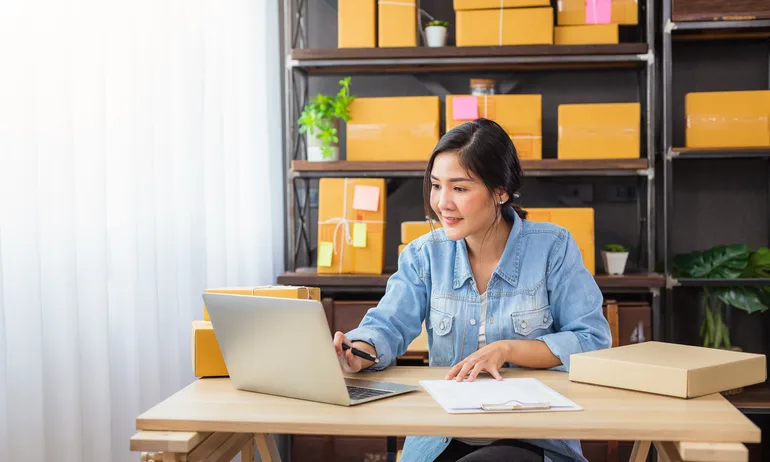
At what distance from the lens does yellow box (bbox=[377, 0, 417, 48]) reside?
10.4 ft

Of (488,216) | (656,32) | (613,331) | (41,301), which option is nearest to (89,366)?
(41,301)

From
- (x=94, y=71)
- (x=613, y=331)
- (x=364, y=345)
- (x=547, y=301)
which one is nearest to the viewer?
(x=364, y=345)

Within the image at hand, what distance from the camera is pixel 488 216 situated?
73.8 inches

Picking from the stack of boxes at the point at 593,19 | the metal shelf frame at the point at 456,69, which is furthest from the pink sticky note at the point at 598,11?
the metal shelf frame at the point at 456,69

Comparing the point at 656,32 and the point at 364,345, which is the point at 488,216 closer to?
the point at 364,345

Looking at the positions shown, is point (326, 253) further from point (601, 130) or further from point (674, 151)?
point (674, 151)

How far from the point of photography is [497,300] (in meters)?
1.85

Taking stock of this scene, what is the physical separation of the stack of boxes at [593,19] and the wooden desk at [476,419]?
1.96 metres

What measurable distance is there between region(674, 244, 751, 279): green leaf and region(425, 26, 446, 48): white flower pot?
50.6 inches

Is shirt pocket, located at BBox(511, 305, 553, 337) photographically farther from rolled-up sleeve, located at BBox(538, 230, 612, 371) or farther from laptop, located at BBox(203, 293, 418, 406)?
laptop, located at BBox(203, 293, 418, 406)

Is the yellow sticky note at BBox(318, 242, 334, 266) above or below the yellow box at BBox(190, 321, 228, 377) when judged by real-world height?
above

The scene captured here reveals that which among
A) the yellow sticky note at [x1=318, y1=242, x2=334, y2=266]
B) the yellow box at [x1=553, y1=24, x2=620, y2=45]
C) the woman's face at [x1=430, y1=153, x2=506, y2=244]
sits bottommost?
the yellow sticky note at [x1=318, y1=242, x2=334, y2=266]

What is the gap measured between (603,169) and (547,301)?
4.60 feet

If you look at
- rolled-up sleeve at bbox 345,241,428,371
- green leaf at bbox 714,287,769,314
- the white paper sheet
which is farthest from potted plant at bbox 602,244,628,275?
the white paper sheet
